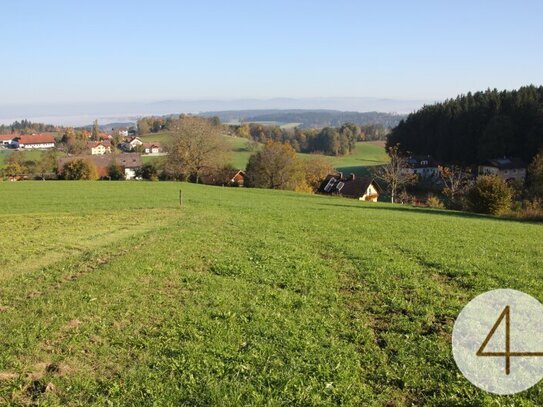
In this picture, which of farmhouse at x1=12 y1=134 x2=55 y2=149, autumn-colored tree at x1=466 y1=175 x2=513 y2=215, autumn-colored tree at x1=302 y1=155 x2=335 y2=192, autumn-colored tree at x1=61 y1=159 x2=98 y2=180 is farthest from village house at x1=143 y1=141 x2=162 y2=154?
autumn-colored tree at x1=466 y1=175 x2=513 y2=215

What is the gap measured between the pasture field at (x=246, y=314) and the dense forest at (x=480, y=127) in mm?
82655

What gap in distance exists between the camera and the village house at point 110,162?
Answer: 76.6 metres

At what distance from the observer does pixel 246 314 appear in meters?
9.59

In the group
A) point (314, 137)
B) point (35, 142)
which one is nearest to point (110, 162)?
point (314, 137)

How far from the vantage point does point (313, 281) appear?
Answer: 38.8 feet

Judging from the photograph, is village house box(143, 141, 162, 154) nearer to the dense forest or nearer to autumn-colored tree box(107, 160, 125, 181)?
autumn-colored tree box(107, 160, 125, 181)

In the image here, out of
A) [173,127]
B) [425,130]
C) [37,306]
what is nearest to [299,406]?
[37,306]

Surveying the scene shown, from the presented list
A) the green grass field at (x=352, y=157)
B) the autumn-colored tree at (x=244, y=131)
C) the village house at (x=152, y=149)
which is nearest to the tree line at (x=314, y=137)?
the autumn-colored tree at (x=244, y=131)

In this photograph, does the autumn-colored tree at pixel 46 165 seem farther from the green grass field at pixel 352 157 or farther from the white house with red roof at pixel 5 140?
the white house with red roof at pixel 5 140

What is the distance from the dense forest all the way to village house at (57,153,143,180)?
226 feet

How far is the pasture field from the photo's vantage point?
6.77m

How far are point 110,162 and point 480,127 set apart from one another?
256 feet

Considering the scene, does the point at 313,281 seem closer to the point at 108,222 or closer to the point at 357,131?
the point at 108,222

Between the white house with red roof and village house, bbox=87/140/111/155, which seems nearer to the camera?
village house, bbox=87/140/111/155
